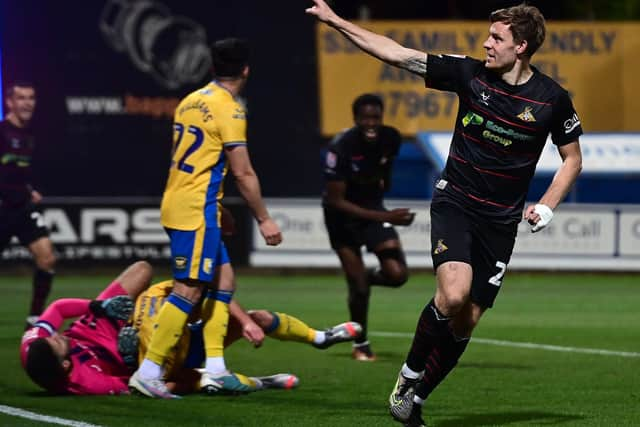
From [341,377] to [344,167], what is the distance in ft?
7.20

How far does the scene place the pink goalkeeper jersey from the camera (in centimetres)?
912

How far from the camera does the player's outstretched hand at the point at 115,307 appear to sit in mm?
9078

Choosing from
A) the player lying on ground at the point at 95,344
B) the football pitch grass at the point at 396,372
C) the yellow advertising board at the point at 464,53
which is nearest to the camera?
the football pitch grass at the point at 396,372

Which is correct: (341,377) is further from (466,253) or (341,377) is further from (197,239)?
(466,253)

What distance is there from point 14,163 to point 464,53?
10513 mm

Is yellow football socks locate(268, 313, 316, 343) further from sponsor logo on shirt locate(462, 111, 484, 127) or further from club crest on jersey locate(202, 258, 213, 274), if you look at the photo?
sponsor logo on shirt locate(462, 111, 484, 127)

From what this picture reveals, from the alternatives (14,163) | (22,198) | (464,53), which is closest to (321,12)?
(22,198)

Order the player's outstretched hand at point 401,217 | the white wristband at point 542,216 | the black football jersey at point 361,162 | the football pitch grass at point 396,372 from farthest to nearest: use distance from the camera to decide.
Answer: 1. the black football jersey at point 361,162
2. the player's outstretched hand at point 401,217
3. the football pitch grass at point 396,372
4. the white wristband at point 542,216

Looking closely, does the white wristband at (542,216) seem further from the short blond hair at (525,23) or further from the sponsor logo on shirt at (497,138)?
the short blond hair at (525,23)

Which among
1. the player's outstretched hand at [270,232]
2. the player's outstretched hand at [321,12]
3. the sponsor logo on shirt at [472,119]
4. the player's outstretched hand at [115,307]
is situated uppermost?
the player's outstretched hand at [321,12]

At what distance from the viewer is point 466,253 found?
7789 mm

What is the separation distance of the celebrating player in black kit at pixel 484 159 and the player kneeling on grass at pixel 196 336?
1546mm

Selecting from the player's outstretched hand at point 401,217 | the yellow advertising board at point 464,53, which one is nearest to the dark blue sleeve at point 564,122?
the player's outstretched hand at point 401,217

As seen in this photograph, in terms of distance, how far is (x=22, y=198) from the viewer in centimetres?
1392
